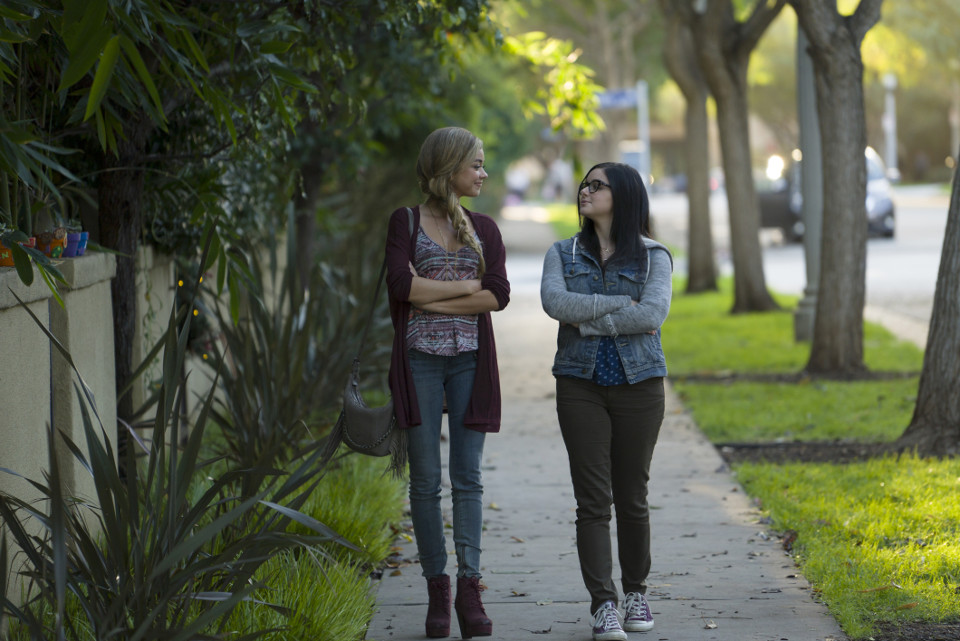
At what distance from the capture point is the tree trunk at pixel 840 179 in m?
9.65

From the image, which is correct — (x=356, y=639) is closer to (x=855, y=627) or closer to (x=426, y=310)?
(x=426, y=310)

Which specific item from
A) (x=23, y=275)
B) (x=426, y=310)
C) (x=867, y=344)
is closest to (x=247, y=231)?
(x=426, y=310)

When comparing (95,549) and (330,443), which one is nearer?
(95,549)

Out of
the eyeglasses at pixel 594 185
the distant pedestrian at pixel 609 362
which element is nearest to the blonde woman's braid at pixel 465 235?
the distant pedestrian at pixel 609 362

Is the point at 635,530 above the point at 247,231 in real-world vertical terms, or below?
below

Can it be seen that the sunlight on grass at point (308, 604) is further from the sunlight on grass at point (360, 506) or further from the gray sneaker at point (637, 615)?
the gray sneaker at point (637, 615)

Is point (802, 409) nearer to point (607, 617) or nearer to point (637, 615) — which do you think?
point (637, 615)

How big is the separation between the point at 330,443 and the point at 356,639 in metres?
0.69

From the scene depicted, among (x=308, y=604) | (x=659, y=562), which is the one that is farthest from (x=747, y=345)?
(x=308, y=604)

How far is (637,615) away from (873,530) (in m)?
1.67

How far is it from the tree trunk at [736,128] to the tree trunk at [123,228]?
9631 mm

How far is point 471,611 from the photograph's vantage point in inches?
177

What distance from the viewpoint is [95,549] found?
3.72m

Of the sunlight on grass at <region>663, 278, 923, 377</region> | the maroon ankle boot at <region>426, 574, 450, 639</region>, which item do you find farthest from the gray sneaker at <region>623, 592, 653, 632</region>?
the sunlight on grass at <region>663, 278, 923, 377</region>
